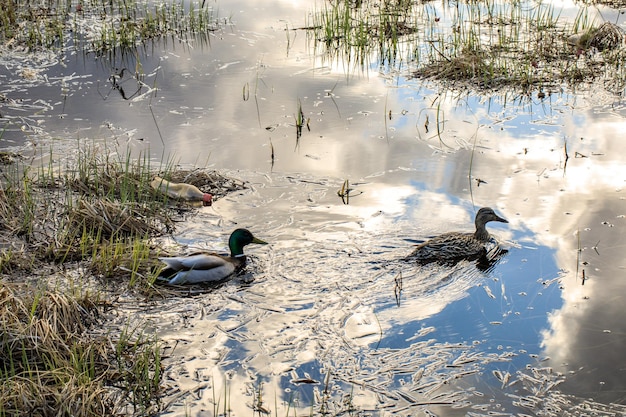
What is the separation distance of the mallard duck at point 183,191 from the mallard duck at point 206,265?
1083 millimetres

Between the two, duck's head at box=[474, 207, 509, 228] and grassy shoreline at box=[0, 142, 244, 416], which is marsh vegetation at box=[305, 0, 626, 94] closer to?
duck's head at box=[474, 207, 509, 228]

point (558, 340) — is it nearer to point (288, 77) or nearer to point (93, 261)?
point (93, 261)

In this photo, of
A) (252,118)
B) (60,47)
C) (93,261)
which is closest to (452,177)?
→ (252,118)

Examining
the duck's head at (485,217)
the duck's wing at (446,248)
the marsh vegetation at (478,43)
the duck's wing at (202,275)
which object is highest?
the marsh vegetation at (478,43)

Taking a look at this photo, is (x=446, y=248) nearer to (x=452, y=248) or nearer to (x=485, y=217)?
(x=452, y=248)

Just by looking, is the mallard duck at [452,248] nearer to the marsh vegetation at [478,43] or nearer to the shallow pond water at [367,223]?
the shallow pond water at [367,223]

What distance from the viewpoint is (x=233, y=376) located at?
538 centimetres

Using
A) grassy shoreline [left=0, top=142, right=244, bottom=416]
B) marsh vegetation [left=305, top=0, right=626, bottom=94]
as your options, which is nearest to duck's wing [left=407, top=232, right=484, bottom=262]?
grassy shoreline [left=0, top=142, right=244, bottom=416]

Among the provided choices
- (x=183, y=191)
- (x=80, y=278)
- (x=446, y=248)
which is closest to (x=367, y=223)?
(x=446, y=248)

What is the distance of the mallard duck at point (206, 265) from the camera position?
6633mm

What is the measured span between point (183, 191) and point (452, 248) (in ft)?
8.46

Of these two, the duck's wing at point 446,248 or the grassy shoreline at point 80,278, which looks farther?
the duck's wing at point 446,248

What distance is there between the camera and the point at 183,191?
811cm

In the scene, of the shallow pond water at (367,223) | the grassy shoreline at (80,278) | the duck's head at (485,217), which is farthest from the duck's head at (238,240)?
the duck's head at (485,217)
